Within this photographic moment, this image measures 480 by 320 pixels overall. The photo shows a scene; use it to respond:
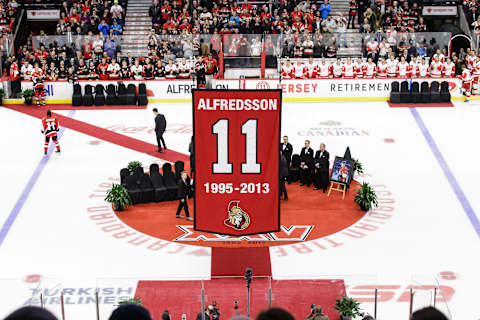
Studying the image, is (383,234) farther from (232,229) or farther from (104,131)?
(104,131)

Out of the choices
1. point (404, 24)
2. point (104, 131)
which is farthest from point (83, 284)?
point (404, 24)

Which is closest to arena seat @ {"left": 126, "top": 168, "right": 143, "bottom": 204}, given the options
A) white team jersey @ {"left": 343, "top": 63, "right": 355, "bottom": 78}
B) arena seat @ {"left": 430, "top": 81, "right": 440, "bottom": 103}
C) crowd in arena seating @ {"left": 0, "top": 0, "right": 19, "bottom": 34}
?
white team jersey @ {"left": 343, "top": 63, "right": 355, "bottom": 78}

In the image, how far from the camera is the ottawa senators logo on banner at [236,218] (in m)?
11.8

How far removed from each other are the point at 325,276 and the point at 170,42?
56.3 feet

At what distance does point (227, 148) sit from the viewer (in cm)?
1116

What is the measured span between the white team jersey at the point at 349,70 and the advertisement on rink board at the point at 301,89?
0.36m

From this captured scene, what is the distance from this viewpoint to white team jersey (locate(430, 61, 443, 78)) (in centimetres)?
2725

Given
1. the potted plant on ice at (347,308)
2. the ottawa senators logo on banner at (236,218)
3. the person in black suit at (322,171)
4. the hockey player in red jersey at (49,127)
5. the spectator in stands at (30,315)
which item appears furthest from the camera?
the hockey player in red jersey at (49,127)

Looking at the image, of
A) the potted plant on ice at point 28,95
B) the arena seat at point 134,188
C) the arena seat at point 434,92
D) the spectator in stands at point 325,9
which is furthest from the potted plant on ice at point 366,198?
the spectator in stands at point 325,9

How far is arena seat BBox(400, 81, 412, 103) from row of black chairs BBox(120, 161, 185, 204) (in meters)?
12.2

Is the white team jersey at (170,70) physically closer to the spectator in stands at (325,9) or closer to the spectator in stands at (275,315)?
the spectator in stands at (325,9)

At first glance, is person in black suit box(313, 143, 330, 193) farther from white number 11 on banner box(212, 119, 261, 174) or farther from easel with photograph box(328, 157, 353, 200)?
white number 11 on banner box(212, 119, 261, 174)

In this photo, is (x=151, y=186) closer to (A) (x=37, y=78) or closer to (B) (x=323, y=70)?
(A) (x=37, y=78)

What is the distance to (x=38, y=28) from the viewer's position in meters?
34.9
